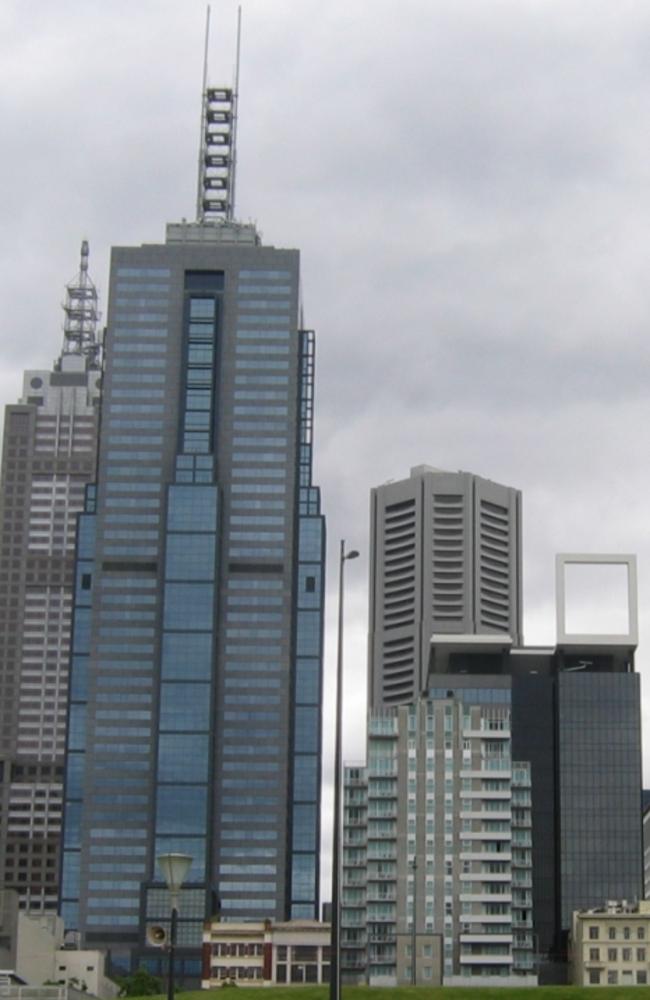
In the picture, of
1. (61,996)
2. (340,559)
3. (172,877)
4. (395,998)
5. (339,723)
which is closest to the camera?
(172,877)

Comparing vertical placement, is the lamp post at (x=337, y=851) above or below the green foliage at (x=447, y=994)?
above

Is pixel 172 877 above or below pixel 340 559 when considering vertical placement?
below

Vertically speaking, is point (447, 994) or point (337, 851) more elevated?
point (337, 851)

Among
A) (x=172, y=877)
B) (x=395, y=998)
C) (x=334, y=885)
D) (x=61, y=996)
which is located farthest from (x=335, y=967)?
(x=395, y=998)

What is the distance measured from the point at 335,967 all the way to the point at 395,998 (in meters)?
45.4

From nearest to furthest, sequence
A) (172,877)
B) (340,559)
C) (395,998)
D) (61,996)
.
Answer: (172,877), (340,559), (61,996), (395,998)

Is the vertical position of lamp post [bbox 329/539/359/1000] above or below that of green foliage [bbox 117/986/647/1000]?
above

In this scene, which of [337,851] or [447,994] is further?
[447,994]

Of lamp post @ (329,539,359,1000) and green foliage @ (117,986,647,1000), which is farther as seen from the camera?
green foliage @ (117,986,647,1000)

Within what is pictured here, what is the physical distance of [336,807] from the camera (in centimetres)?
6488

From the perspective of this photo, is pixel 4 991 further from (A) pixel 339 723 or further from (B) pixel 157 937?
(A) pixel 339 723

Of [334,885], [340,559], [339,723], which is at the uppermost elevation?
[340,559]

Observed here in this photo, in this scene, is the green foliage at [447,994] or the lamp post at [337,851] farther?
the green foliage at [447,994]

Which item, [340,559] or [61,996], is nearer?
[340,559]
